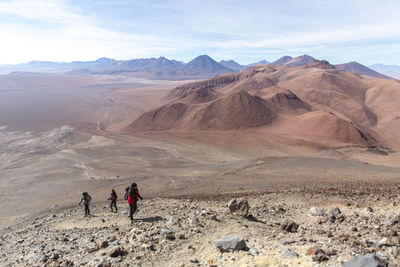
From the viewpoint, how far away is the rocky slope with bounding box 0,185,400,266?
597 centimetres

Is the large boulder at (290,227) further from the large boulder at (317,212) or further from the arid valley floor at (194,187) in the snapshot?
the large boulder at (317,212)

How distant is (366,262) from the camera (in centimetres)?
455

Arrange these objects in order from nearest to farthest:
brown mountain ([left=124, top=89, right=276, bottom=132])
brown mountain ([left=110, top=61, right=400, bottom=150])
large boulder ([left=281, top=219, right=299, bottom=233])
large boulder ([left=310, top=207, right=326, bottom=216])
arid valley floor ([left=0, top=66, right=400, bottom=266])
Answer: arid valley floor ([left=0, top=66, right=400, bottom=266]) → large boulder ([left=281, top=219, right=299, bottom=233]) → large boulder ([left=310, top=207, right=326, bottom=216]) → brown mountain ([left=110, top=61, right=400, bottom=150]) → brown mountain ([left=124, top=89, right=276, bottom=132])

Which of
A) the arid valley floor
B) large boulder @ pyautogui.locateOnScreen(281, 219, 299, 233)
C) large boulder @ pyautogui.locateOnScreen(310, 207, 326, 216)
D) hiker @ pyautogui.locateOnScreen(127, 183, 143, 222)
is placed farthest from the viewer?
hiker @ pyautogui.locateOnScreen(127, 183, 143, 222)

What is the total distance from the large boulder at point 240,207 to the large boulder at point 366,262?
14.3 feet

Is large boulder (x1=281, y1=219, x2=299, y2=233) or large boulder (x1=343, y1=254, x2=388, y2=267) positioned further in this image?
large boulder (x1=281, y1=219, x2=299, y2=233)

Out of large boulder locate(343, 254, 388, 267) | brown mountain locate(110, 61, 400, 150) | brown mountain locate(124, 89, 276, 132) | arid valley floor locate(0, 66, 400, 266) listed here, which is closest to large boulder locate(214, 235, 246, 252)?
arid valley floor locate(0, 66, 400, 266)

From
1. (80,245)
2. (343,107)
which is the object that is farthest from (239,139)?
(343,107)

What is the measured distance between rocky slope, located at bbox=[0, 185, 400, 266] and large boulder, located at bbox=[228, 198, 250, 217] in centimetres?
4

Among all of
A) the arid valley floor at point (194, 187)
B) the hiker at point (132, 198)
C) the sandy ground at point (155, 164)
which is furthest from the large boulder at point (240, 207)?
the sandy ground at point (155, 164)

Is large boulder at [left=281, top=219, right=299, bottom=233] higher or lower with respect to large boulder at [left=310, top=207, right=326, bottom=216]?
higher

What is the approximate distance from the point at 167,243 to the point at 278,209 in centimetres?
465

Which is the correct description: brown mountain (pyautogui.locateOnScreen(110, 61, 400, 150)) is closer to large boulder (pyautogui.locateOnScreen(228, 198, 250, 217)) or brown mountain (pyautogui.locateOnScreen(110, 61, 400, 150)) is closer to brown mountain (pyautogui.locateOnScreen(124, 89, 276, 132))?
brown mountain (pyautogui.locateOnScreen(124, 89, 276, 132))

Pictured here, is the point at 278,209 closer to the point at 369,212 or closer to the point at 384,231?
the point at 369,212
